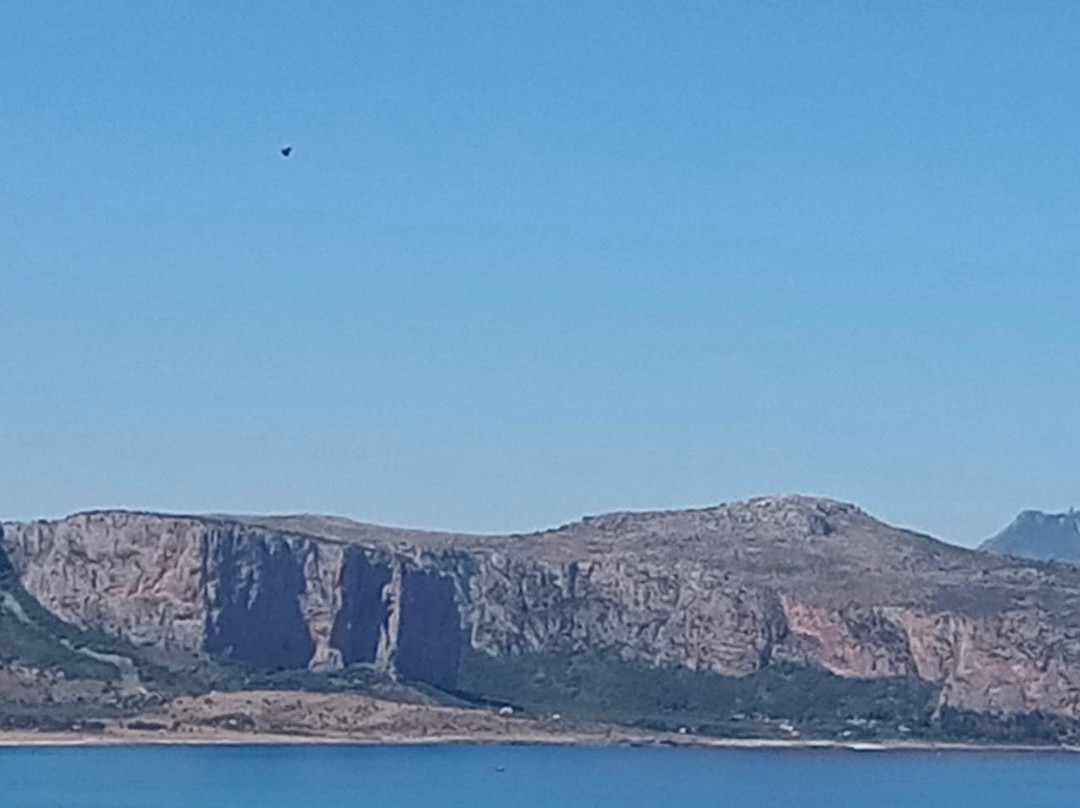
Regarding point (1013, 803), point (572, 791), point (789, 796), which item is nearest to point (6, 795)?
point (572, 791)

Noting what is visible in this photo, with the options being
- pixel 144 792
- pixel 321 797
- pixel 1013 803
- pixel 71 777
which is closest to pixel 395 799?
pixel 321 797

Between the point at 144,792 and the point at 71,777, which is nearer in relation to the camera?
the point at 144,792

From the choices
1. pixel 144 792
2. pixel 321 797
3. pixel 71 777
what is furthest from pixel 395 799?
pixel 71 777

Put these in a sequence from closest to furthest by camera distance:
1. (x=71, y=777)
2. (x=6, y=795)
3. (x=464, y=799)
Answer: (x=6, y=795) → (x=464, y=799) → (x=71, y=777)

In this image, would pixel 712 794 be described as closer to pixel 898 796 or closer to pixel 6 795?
pixel 898 796

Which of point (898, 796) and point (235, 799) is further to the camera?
point (898, 796)

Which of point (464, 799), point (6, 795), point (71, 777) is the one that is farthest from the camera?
point (71, 777)

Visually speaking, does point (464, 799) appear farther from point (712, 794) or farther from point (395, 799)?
point (712, 794)
